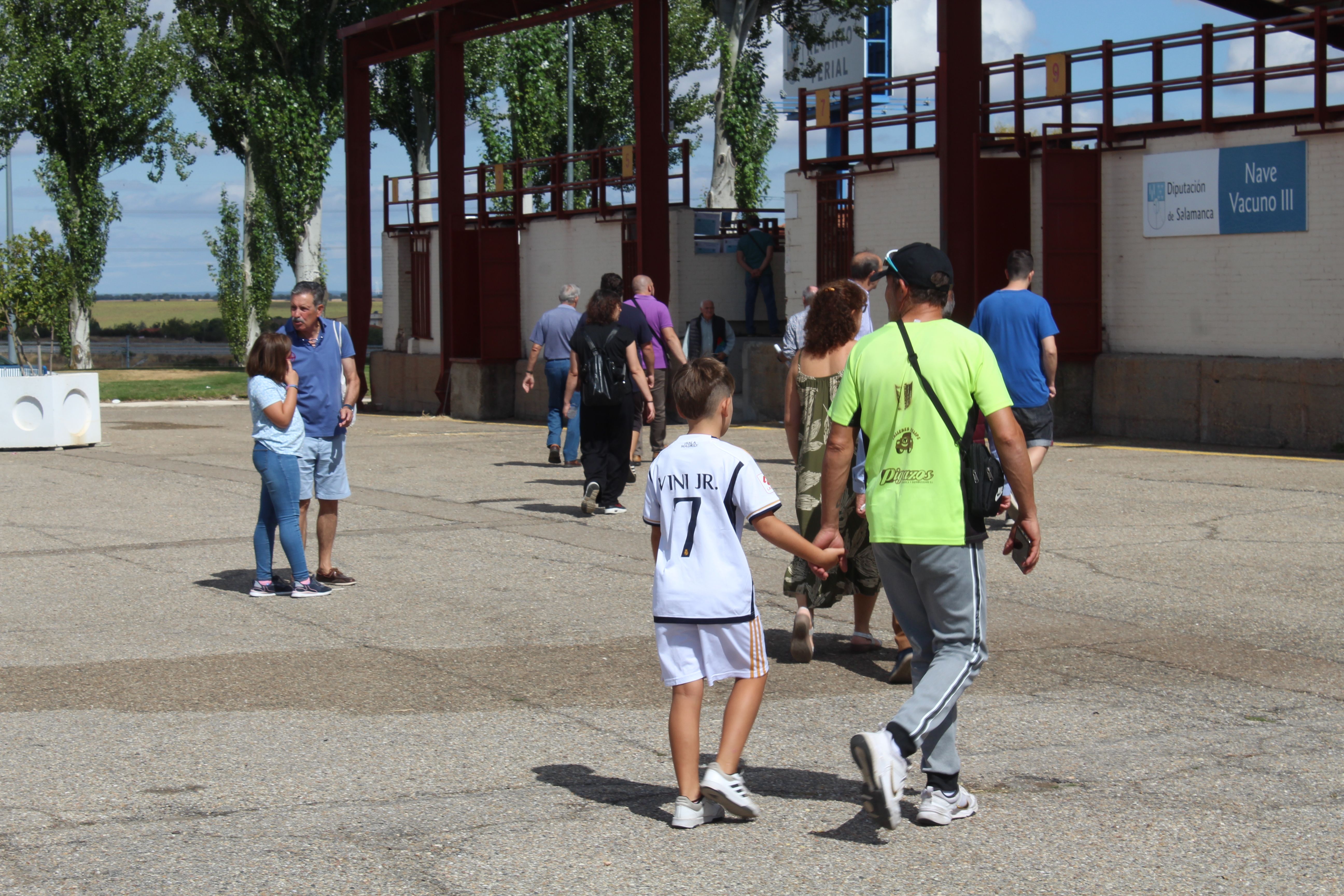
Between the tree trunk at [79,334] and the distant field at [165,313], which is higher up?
the distant field at [165,313]

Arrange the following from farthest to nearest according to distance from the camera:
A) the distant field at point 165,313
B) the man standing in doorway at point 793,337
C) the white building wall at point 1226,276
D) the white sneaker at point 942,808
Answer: the distant field at point 165,313 < the white building wall at point 1226,276 < the man standing in doorway at point 793,337 < the white sneaker at point 942,808

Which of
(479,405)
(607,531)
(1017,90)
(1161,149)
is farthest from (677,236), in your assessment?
(607,531)

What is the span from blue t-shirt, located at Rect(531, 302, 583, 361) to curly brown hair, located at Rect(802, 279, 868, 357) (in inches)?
316

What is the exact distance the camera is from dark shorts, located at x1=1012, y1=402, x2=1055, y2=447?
930 centimetres

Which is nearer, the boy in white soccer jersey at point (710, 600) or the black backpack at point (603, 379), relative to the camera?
the boy in white soccer jersey at point (710, 600)

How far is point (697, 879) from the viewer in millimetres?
4039

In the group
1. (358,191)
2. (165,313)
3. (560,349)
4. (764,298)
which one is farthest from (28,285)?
(165,313)

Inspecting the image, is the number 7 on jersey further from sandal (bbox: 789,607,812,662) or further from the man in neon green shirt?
sandal (bbox: 789,607,812,662)

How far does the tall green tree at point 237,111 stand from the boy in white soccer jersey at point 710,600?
35652 mm

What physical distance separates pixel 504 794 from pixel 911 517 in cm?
160

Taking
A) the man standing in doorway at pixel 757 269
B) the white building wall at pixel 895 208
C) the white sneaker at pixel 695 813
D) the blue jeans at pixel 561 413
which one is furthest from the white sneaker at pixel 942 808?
the man standing in doorway at pixel 757 269

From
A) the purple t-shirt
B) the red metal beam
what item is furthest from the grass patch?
the purple t-shirt

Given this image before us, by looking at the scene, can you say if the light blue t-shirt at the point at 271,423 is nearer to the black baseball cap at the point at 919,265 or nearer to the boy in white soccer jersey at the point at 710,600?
the boy in white soccer jersey at the point at 710,600

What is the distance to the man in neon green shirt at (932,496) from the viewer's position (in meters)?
4.39
